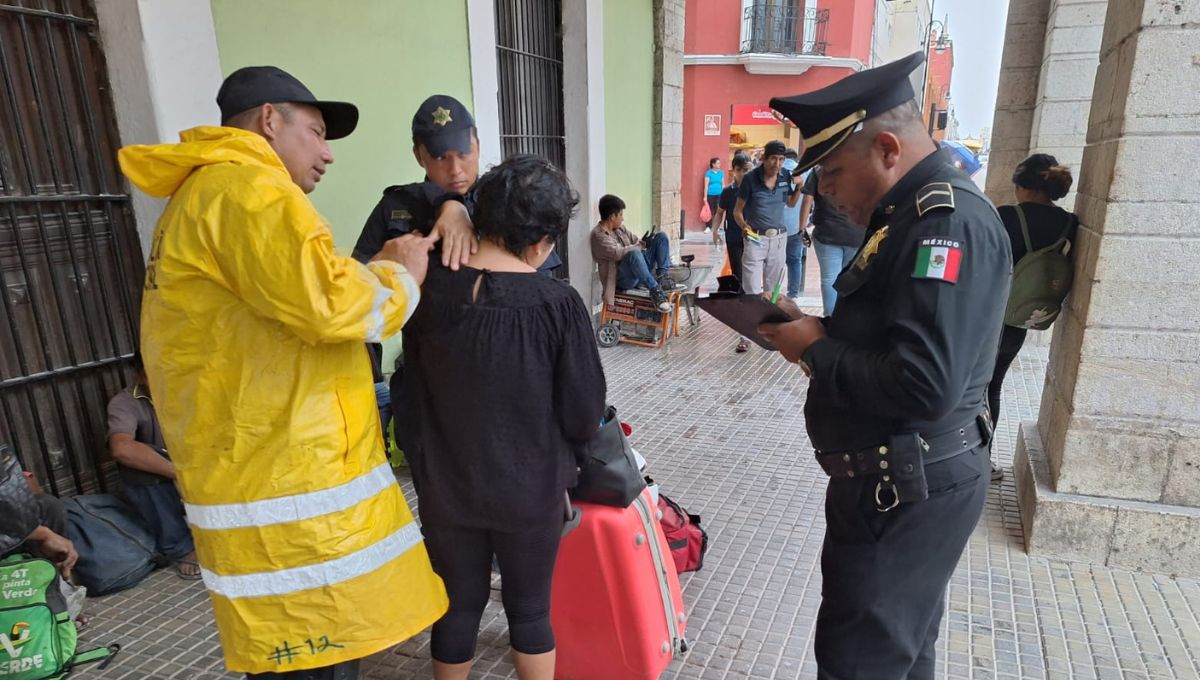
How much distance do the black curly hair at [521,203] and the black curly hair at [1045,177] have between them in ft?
9.57

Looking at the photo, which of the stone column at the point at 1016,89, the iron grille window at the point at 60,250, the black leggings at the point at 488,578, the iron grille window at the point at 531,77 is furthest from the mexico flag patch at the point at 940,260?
the stone column at the point at 1016,89

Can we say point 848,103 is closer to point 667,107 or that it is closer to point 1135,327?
point 1135,327

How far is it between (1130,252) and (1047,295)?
521mm

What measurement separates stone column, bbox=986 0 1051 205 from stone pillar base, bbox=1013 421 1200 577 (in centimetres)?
416

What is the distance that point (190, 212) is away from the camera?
4.36 ft

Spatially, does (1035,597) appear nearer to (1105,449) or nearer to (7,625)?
(1105,449)

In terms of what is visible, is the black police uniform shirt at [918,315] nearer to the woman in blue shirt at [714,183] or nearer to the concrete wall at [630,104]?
the concrete wall at [630,104]

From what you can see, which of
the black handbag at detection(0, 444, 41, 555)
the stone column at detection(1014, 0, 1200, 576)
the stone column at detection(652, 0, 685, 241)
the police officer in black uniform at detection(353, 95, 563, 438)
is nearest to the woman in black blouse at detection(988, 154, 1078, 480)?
the stone column at detection(1014, 0, 1200, 576)

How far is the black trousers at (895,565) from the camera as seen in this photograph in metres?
1.63

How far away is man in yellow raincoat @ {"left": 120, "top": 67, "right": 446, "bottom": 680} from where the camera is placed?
4.33 feet

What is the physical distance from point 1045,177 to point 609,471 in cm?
288

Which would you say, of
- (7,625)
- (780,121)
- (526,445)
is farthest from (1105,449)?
(780,121)

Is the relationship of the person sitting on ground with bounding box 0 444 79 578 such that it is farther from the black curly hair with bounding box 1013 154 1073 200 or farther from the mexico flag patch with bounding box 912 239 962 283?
the black curly hair with bounding box 1013 154 1073 200

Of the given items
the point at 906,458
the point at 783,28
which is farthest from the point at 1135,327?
the point at 783,28
